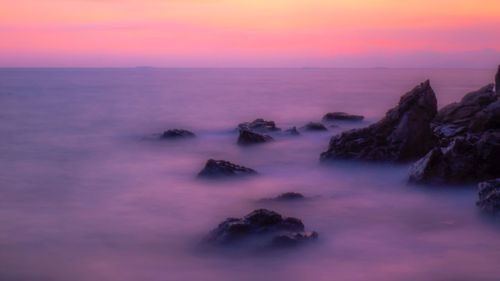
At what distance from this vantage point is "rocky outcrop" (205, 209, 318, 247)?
9.12 m

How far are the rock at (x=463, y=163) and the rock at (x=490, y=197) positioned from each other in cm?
176

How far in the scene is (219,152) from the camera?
2038cm

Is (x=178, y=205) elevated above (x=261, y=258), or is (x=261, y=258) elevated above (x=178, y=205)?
(x=178, y=205)

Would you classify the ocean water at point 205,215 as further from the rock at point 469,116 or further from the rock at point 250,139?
the rock at point 469,116

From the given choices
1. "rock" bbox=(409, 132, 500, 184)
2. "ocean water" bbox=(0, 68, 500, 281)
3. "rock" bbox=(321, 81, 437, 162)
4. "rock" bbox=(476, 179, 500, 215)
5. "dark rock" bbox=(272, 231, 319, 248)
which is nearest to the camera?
"ocean water" bbox=(0, 68, 500, 281)

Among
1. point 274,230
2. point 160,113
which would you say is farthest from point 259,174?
point 160,113

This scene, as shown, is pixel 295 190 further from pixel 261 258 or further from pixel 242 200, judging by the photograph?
pixel 261 258

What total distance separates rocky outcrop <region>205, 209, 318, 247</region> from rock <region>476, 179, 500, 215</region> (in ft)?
11.6

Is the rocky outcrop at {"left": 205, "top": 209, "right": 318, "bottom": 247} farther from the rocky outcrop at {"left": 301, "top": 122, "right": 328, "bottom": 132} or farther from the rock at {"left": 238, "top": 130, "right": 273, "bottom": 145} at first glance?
the rocky outcrop at {"left": 301, "top": 122, "right": 328, "bottom": 132}

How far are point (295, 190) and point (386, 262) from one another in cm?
553

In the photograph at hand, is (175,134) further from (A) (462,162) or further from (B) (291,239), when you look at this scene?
(B) (291,239)

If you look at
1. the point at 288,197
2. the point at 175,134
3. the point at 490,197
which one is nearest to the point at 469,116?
the point at 490,197

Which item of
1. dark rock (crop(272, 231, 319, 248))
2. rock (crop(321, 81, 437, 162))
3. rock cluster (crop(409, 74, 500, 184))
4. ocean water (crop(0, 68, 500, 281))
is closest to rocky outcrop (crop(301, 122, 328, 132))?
ocean water (crop(0, 68, 500, 281))

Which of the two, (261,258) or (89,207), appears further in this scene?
(89,207)
